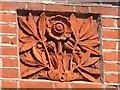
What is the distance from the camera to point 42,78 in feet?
13.8

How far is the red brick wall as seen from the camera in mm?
4160

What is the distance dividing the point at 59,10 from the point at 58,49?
0.22m

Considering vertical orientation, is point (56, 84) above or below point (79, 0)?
below

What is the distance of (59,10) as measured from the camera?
432cm

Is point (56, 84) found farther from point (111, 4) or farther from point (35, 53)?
point (111, 4)

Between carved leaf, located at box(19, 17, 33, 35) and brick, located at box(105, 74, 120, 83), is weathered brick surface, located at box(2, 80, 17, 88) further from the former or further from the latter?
brick, located at box(105, 74, 120, 83)

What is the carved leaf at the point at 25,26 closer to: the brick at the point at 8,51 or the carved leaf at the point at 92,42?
the brick at the point at 8,51

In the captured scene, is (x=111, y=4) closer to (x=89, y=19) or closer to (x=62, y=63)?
(x=89, y=19)

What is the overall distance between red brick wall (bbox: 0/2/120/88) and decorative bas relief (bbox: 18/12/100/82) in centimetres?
4

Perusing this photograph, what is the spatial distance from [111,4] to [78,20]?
0.70 feet

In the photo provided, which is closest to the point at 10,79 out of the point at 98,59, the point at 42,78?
the point at 42,78

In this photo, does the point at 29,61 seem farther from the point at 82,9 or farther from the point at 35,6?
the point at 82,9

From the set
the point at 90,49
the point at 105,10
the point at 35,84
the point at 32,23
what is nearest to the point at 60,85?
the point at 35,84

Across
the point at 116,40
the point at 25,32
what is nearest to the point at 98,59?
the point at 116,40
